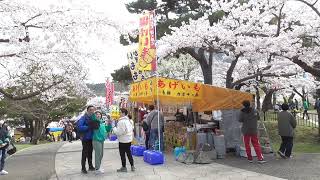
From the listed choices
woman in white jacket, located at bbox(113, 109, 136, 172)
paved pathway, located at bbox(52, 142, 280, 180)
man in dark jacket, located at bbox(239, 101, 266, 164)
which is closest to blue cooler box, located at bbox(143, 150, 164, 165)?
paved pathway, located at bbox(52, 142, 280, 180)

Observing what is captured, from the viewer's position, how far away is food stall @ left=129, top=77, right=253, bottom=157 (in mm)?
12087

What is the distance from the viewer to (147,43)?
39.7 ft

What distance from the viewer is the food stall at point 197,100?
12.1 m

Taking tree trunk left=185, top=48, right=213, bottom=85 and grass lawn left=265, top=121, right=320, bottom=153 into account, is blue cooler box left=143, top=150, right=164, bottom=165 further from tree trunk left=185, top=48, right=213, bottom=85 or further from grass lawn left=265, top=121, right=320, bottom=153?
tree trunk left=185, top=48, right=213, bottom=85

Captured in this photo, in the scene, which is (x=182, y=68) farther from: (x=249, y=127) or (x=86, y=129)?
(x=86, y=129)

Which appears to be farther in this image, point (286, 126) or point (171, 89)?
point (171, 89)

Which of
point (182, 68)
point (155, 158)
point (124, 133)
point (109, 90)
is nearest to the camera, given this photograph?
point (124, 133)

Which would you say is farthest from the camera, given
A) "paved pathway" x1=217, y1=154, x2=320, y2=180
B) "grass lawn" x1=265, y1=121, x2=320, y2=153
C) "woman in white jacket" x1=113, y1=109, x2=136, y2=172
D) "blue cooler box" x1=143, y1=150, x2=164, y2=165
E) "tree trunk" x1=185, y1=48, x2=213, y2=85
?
"tree trunk" x1=185, y1=48, x2=213, y2=85

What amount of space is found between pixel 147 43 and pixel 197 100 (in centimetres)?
236

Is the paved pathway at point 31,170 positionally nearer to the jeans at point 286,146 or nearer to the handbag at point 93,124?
the handbag at point 93,124

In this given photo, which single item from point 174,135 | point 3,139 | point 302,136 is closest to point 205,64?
point 302,136

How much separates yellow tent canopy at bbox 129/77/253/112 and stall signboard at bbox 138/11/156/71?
0.48 metres

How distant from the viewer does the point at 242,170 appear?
10055 millimetres

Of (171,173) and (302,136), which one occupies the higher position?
(302,136)
